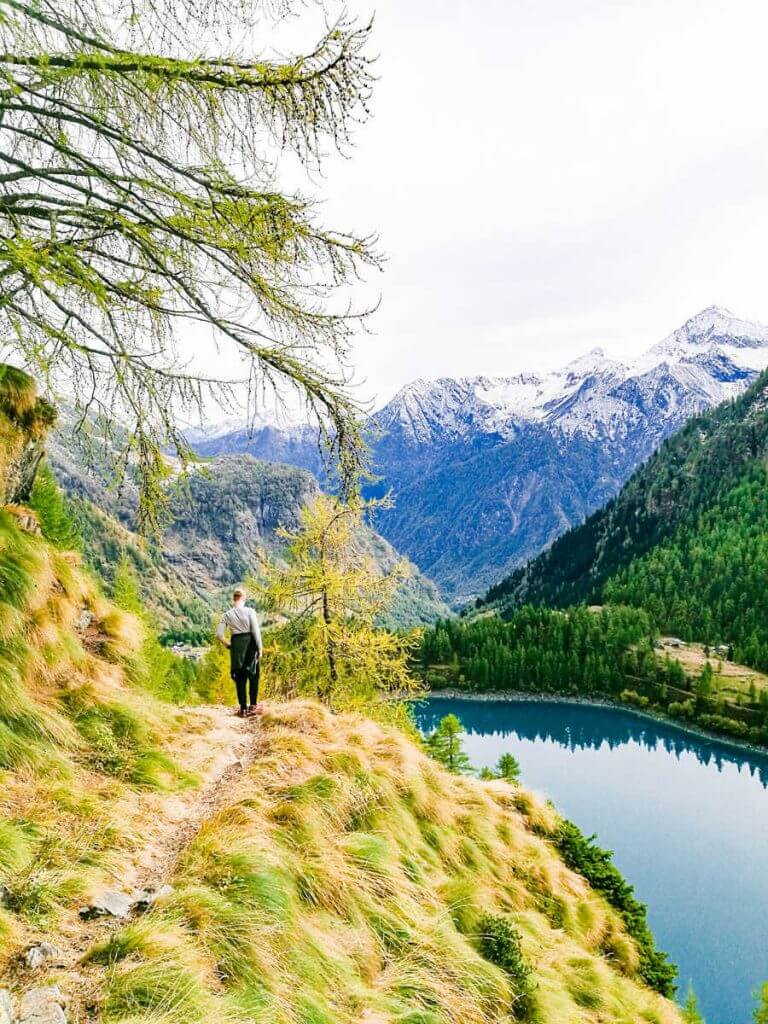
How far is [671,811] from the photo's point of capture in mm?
58750

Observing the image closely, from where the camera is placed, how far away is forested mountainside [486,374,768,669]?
422ft

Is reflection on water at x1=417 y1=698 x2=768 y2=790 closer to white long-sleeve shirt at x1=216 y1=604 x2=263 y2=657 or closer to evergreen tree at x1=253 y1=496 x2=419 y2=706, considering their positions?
evergreen tree at x1=253 y1=496 x2=419 y2=706

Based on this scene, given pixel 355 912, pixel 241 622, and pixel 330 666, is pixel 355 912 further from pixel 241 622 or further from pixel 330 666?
pixel 330 666

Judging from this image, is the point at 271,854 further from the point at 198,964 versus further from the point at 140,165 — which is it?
the point at 140,165

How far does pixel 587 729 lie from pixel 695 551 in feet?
246

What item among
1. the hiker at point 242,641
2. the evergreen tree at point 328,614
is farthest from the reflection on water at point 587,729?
the hiker at point 242,641

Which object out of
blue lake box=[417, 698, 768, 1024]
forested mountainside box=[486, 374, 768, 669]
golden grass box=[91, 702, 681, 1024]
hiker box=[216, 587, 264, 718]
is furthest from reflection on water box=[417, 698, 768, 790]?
hiker box=[216, 587, 264, 718]

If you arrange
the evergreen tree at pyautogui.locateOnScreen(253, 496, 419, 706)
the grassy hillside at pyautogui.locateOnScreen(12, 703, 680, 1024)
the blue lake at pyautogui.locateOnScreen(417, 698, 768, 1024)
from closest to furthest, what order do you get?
1. the grassy hillside at pyautogui.locateOnScreen(12, 703, 680, 1024)
2. the evergreen tree at pyautogui.locateOnScreen(253, 496, 419, 706)
3. the blue lake at pyautogui.locateOnScreen(417, 698, 768, 1024)

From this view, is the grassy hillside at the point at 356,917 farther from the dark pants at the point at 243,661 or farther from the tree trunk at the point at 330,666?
the tree trunk at the point at 330,666

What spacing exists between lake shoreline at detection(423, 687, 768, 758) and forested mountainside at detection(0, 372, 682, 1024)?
88.7 metres

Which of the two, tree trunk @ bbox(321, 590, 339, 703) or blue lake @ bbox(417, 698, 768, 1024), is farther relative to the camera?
blue lake @ bbox(417, 698, 768, 1024)

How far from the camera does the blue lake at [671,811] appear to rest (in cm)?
3509

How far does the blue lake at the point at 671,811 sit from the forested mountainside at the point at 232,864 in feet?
46.4

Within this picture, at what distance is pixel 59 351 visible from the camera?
560 centimetres
